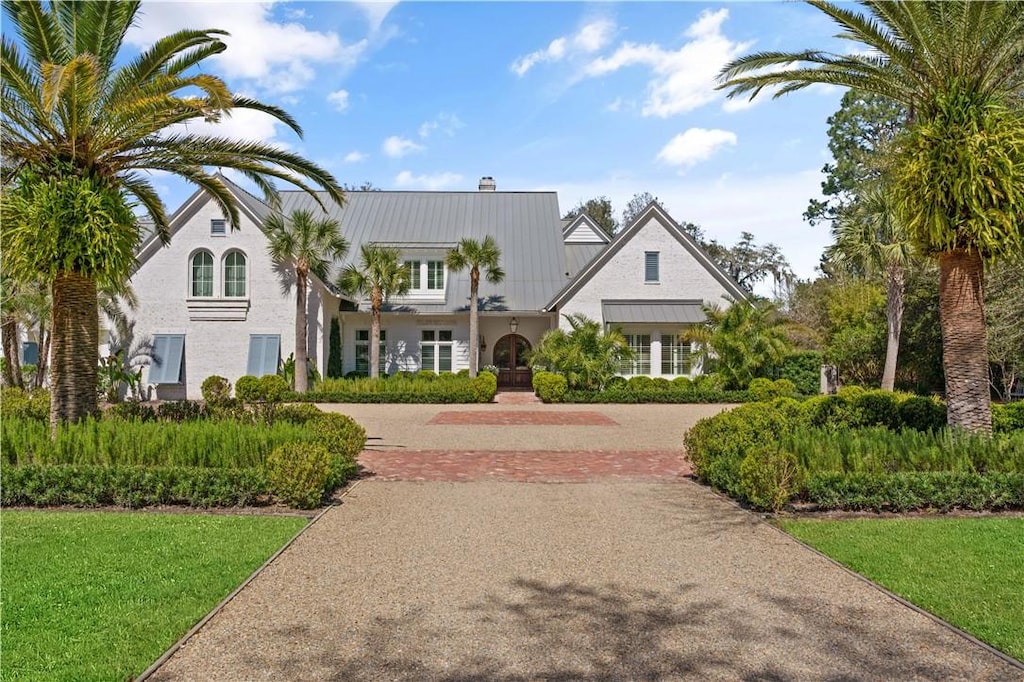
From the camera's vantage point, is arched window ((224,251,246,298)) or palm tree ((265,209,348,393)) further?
Result: arched window ((224,251,246,298))

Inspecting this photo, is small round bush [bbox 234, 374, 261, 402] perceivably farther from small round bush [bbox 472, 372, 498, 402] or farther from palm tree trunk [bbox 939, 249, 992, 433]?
palm tree trunk [bbox 939, 249, 992, 433]

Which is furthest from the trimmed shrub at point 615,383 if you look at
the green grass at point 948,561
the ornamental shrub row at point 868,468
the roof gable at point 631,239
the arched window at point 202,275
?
the green grass at point 948,561

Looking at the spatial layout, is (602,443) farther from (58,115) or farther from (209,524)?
(58,115)

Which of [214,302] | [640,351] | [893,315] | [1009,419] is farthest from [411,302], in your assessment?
[1009,419]

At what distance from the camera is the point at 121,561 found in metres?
6.23

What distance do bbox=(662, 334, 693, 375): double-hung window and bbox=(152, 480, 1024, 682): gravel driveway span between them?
66.4ft

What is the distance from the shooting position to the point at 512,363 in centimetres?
3084

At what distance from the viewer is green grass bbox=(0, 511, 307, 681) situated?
4.38 metres

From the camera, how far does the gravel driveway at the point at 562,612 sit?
4.35m

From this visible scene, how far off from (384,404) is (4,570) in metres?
18.3

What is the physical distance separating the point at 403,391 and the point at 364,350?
535cm

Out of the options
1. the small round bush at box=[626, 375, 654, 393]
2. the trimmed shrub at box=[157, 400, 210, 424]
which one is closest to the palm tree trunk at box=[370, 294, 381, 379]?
the small round bush at box=[626, 375, 654, 393]

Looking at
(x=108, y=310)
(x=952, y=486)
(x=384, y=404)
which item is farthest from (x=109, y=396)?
(x=952, y=486)

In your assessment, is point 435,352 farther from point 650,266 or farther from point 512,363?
point 650,266
